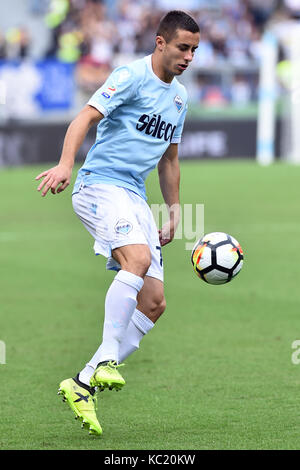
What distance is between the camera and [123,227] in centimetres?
Result: 524

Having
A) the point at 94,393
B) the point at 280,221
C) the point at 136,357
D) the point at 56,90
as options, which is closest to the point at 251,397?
the point at 94,393

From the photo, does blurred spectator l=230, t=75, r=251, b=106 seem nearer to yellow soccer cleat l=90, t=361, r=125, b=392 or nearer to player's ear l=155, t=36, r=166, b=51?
player's ear l=155, t=36, r=166, b=51

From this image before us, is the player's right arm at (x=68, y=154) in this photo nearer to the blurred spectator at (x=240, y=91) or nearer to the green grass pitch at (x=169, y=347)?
the green grass pitch at (x=169, y=347)

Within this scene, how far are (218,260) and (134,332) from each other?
737 mm

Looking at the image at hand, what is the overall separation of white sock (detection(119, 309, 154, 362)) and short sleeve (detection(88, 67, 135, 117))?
1.14 metres

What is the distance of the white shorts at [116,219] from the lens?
5242 millimetres

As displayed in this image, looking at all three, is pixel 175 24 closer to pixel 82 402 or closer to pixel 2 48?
pixel 82 402

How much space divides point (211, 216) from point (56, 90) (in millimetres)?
9239

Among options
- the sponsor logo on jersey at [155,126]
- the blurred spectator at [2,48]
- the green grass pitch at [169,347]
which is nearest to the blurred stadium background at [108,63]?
the blurred spectator at [2,48]

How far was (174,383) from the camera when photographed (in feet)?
20.6

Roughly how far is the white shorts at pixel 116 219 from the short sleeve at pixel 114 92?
0.45 m

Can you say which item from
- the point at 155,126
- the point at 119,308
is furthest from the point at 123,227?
the point at 155,126

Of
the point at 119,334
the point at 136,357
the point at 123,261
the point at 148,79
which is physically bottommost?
the point at 136,357

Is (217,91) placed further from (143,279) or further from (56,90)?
(143,279)
